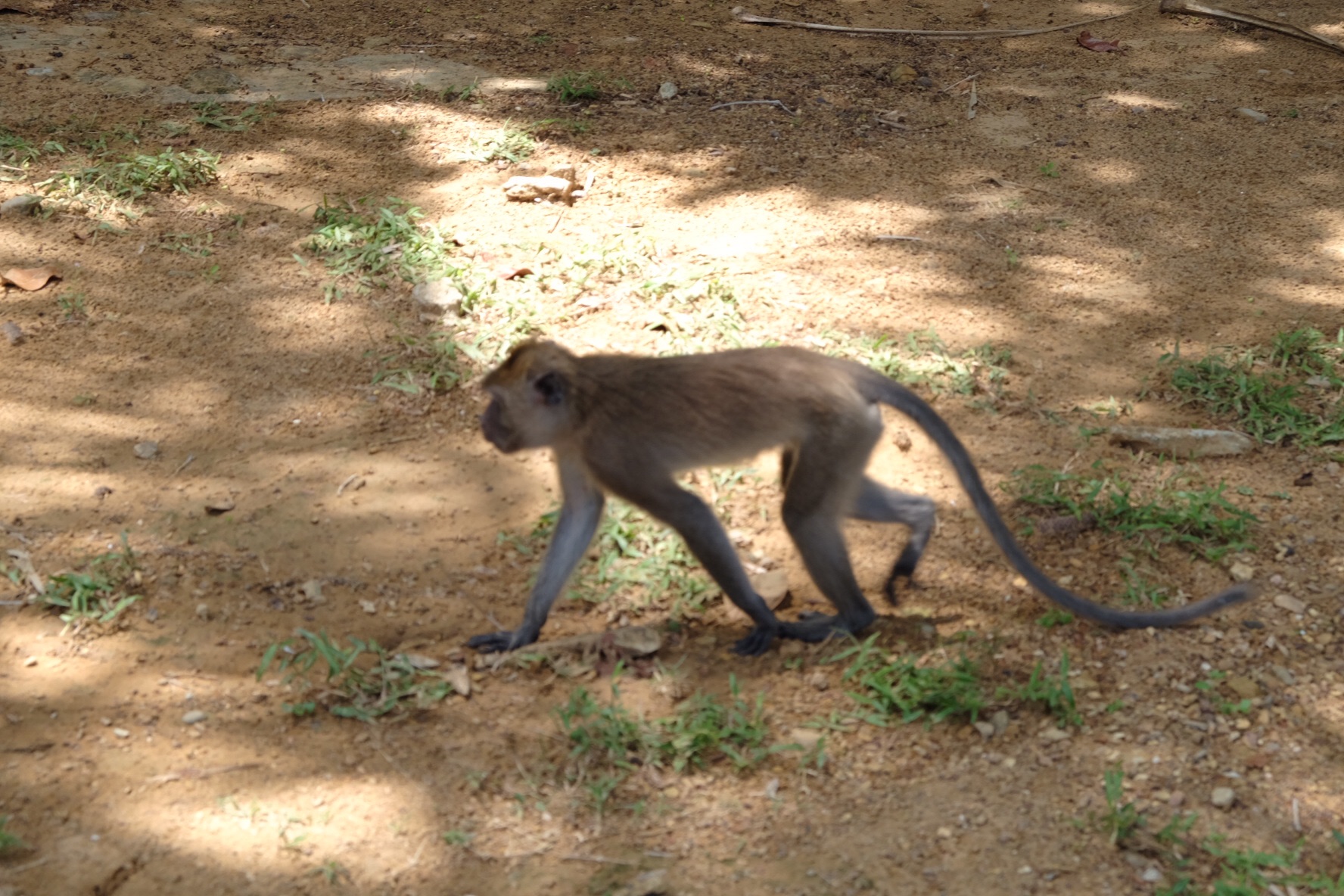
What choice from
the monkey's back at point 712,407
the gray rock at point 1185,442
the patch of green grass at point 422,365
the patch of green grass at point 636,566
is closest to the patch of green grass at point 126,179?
the patch of green grass at point 422,365

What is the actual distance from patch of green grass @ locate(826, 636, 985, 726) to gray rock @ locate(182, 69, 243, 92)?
239 inches

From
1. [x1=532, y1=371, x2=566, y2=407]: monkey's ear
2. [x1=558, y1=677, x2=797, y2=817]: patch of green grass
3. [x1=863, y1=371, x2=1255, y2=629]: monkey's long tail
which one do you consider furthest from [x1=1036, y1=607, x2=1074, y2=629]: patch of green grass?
[x1=532, y1=371, x2=566, y2=407]: monkey's ear

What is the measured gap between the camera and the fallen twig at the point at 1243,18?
909 cm

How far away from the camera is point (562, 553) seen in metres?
4.52

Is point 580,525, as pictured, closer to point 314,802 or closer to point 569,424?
point 569,424

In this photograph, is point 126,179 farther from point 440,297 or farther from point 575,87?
point 575,87

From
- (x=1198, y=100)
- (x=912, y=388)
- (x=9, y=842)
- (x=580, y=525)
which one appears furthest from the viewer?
(x=1198, y=100)

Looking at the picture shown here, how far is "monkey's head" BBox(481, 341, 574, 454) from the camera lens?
429 centimetres

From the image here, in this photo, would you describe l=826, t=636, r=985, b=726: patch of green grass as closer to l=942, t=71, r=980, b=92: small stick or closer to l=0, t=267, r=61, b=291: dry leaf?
l=0, t=267, r=61, b=291: dry leaf

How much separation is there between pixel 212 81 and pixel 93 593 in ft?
15.7

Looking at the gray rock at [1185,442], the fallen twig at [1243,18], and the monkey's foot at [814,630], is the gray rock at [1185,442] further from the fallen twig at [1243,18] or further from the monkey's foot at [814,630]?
the fallen twig at [1243,18]

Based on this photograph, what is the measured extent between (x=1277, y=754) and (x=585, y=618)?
244cm

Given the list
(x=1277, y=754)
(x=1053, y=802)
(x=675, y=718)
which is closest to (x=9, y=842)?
(x=675, y=718)

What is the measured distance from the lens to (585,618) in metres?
4.77
